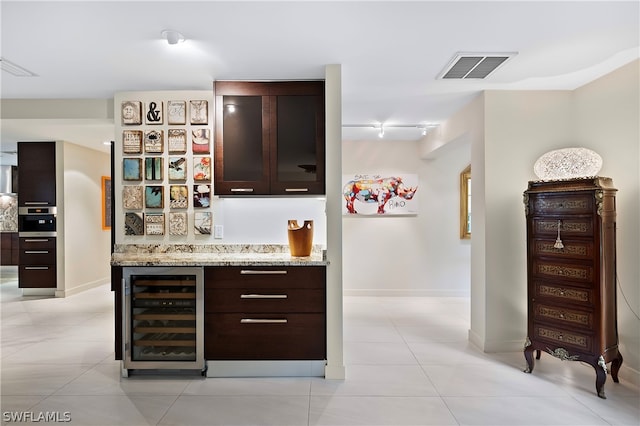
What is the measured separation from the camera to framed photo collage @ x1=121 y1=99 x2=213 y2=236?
3.55 m

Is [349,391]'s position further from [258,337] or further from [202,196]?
[202,196]

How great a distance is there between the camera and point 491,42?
263cm

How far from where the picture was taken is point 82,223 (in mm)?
6531

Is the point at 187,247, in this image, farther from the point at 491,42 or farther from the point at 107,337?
the point at 491,42

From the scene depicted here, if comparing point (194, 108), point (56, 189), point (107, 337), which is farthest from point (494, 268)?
point (56, 189)

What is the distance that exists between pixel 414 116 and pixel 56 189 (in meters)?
5.49

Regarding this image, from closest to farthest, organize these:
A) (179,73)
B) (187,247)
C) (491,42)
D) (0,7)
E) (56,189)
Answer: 1. (0,7)
2. (491,42)
3. (179,73)
4. (187,247)
5. (56,189)

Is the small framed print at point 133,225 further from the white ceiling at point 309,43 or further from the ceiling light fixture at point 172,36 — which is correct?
the ceiling light fixture at point 172,36

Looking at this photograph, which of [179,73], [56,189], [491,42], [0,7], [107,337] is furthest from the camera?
[56,189]

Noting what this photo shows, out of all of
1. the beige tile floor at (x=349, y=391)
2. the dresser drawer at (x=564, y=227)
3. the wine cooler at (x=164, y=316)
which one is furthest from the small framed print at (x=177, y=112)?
the dresser drawer at (x=564, y=227)

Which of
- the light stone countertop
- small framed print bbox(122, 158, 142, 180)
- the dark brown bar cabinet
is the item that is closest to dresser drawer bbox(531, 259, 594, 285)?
the dark brown bar cabinet

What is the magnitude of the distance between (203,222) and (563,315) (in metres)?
3.08

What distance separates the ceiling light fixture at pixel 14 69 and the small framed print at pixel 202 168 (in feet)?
4.73

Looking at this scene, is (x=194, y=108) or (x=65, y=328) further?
(x=65, y=328)
